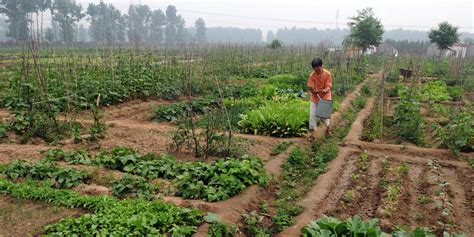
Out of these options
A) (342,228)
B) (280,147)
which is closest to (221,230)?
(342,228)

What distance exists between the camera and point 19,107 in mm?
7406

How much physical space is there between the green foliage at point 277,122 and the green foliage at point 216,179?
7.98ft

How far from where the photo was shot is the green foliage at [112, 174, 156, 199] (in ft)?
14.4

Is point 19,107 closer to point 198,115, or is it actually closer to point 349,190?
point 198,115

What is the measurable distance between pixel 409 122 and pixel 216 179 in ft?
16.2

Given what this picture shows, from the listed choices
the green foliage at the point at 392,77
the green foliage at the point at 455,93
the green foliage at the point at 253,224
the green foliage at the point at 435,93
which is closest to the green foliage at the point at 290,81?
the green foliage at the point at 435,93

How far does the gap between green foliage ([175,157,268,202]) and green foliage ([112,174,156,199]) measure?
0.35 meters

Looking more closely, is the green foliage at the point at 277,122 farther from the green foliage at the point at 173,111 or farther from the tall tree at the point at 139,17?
the tall tree at the point at 139,17

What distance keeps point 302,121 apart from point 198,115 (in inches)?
106

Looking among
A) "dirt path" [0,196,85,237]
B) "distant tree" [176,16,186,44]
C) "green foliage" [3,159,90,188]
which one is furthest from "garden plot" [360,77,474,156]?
"distant tree" [176,16,186,44]

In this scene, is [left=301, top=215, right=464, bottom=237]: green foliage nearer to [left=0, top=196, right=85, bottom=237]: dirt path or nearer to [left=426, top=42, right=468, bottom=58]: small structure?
[left=0, top=196, right=85, bottom=237]: dirt path

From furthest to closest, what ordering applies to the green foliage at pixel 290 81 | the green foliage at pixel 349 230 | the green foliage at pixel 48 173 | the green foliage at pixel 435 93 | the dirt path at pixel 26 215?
the green foliage at pixel 290 81, the green foliage at pixel 435 93, the green foliage at pixel 48 173, the dirt path at pixel 26 215, the green foliage at pixel 349 230

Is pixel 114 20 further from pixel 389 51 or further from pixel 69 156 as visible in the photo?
pixel 69 156

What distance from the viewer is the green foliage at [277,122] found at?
24.5 ft
